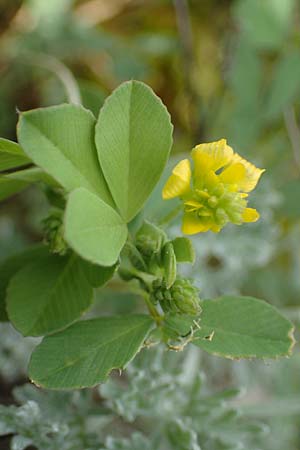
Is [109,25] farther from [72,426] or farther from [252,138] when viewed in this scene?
[72,426]

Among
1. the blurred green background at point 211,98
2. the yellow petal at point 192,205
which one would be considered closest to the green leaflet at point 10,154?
the yellow petal at point 192,205

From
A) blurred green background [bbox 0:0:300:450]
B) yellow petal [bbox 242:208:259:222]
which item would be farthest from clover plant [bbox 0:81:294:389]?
blurred green background [bbox 0:0:300:450]

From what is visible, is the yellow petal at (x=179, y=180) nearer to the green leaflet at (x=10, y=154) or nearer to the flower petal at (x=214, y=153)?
the flower petal at (x=214, y=153)

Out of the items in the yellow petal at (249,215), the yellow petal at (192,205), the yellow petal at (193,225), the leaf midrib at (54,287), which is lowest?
the leaf midrib at (54,287)

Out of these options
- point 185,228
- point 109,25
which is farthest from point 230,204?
point 109,25

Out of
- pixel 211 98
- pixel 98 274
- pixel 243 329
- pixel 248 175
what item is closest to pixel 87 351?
pixel 98 274

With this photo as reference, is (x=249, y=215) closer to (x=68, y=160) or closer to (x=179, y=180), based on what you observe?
(x=179, y=180)
